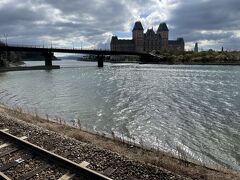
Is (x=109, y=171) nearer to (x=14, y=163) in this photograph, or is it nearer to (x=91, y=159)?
(x=91, y=159)

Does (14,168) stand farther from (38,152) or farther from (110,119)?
(110,119)

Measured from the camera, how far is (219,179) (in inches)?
414

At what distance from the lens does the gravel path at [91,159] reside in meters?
10.3

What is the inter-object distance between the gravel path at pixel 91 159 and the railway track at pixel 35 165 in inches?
3.1

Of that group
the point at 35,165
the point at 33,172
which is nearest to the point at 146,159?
the point at 35,165

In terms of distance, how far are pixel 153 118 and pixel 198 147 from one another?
8.33 meters

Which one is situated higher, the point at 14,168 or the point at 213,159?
the point at 14,168

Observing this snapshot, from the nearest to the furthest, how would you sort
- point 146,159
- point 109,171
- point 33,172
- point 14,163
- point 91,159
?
point 33,172 → point 109,171 → point 14,163 → point 91,159 → point 146,159

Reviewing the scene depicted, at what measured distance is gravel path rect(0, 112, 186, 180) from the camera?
10328 millimetres

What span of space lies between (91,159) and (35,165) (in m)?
2.16

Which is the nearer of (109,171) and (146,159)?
(109,171)

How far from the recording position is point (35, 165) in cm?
1105

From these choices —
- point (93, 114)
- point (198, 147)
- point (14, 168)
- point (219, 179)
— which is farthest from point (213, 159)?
point (93, 114)

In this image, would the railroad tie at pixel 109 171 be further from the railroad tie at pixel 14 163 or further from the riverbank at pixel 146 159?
the railroad tie at pixel 14 163
